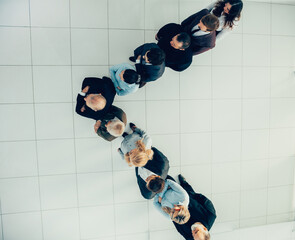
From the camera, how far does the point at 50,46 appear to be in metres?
2.85

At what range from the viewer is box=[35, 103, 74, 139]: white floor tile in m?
2.90

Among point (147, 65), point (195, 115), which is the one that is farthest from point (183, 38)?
point (195, 115)

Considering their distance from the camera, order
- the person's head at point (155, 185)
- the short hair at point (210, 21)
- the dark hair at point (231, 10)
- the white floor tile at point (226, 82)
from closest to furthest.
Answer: the short hair at point (210, 21) < the person's head at point (155, 185) < the dark hair at point (231, 10) < the white floor tile at point (226, 82)

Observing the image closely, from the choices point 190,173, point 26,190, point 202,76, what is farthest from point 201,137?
point 26,190

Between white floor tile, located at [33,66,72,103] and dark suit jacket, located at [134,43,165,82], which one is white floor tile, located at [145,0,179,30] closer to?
dark suit jacket, located at [134,43,165,82]

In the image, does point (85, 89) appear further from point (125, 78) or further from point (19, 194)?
point (19, 194)

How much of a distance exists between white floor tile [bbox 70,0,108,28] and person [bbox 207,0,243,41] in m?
1.50

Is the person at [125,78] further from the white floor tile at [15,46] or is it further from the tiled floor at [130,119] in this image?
the white floor tile at [15,46]

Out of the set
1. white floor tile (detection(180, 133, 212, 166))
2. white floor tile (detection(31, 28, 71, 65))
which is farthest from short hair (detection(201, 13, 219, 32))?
white floor tile (detection(31, 28, 71, 65))

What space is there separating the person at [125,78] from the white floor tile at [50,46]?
0.89 metres

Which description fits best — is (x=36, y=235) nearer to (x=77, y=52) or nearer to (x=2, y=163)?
(x=2, y=163)

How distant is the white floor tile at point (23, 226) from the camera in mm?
2973

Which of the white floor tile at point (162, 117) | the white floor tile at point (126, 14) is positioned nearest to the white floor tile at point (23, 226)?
the white floor tile at point (162, 117)

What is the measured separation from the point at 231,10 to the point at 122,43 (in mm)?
1484
